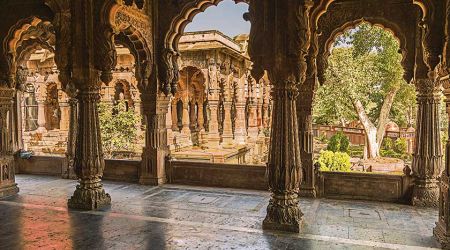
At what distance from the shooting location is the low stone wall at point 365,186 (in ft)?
30.5

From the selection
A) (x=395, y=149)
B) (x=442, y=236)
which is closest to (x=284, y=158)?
(x=442, y=236)

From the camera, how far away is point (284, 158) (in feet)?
22.2

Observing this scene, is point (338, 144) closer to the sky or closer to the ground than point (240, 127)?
closer to the ground

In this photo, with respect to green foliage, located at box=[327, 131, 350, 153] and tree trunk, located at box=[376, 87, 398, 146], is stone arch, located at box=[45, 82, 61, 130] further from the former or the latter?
tree trunk, located at box=[376, 87, 398, 146]

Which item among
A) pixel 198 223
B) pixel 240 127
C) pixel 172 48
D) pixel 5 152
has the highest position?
pixel 172 48

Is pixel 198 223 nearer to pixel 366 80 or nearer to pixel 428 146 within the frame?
pixel 428 146

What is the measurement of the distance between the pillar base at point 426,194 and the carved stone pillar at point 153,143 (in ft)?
23.4

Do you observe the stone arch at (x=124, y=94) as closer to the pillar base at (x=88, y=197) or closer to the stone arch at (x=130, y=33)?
the stone arch at (x=130, y=33)

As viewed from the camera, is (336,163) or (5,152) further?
(336,163)

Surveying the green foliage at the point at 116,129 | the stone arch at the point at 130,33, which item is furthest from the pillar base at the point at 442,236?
the green foliage at the point at 116,129

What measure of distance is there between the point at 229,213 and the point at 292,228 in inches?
71.4

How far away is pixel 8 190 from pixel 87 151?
3440 mm

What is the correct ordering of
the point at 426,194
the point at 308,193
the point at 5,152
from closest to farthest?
1. the point at 426,194
2. the point at 308,193
3. the point at 5,152

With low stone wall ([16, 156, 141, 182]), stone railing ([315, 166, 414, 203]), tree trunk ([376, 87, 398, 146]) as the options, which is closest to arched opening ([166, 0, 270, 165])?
low stone wall ([16, 156, 141, 182])
